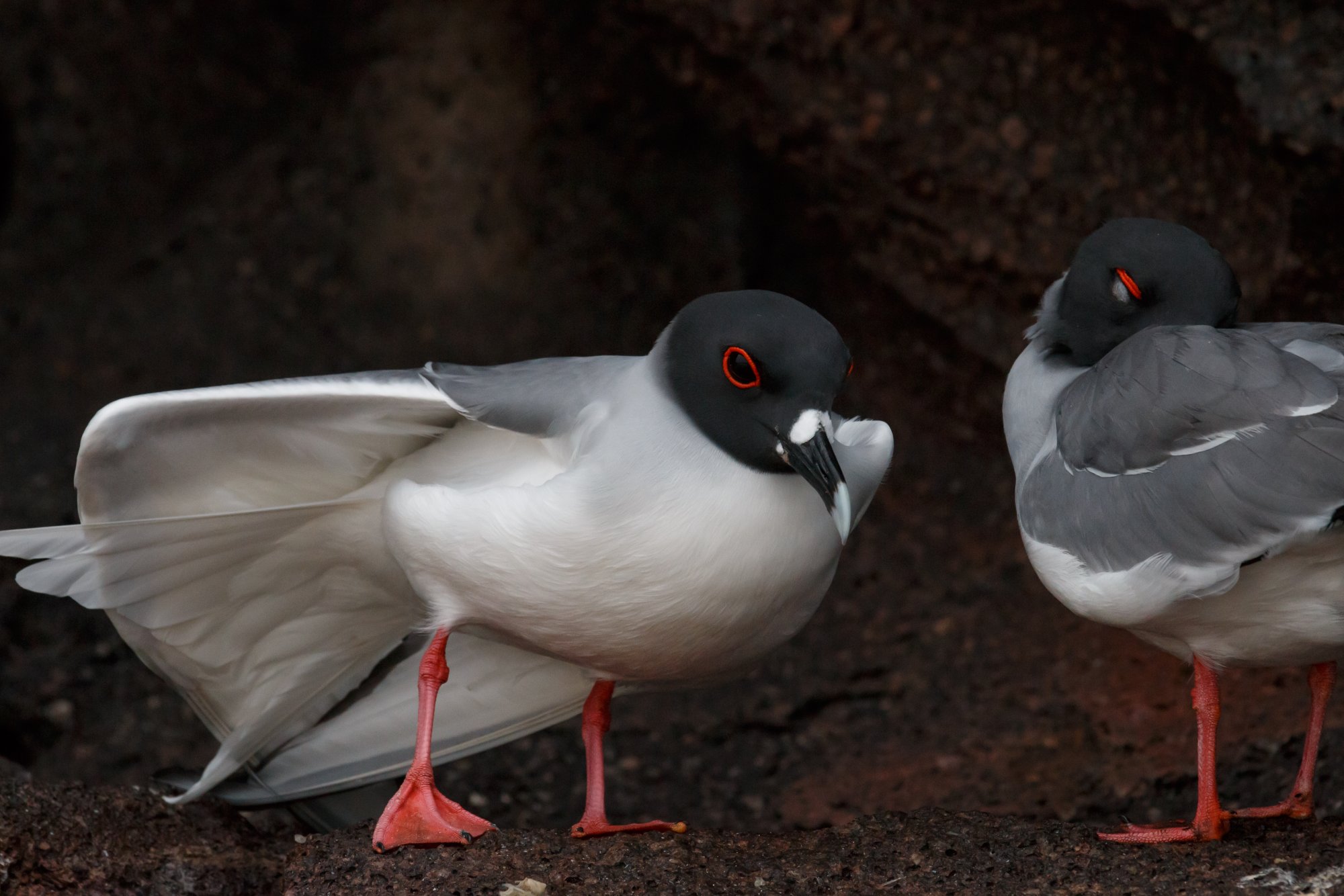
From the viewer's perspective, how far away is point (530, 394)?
288cm

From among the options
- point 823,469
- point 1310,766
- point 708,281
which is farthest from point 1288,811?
point 708,281

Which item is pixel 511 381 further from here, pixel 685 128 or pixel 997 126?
pixel 685 128

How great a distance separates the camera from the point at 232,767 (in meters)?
3.29

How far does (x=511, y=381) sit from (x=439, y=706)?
35.4 inches

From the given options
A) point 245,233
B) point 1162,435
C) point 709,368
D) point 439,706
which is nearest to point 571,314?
point 245,233

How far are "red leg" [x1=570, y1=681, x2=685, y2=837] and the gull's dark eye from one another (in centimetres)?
134

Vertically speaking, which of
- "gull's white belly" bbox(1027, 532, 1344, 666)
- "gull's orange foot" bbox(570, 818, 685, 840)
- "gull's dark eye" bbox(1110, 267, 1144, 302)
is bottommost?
"gull's orange foot" bbox(570, 818, 685, 840)

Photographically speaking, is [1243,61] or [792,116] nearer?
[1243,61]

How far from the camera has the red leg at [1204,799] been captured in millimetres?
2699

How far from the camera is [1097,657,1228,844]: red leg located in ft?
8.86

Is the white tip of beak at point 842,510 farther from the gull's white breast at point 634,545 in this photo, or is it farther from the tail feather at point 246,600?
the tail feather at point 246,600

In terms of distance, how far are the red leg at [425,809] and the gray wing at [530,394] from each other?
455 mm

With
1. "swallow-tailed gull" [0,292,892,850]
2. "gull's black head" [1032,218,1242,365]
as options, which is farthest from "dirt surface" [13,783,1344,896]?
"gull's black head" [1032,218,1242,365]

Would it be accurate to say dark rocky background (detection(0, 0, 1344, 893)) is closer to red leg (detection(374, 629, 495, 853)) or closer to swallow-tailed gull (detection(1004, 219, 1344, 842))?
red leg (detection(374, 629, 495, 853))
